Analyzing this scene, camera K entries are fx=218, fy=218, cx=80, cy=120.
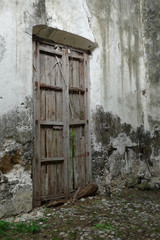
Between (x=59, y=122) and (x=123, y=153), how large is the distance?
1545 millimetres

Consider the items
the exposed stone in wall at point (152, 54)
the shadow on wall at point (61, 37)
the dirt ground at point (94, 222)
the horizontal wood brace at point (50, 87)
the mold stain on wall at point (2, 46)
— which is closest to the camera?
the dirt ground at point (94, 222)

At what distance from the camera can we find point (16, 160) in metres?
3.08

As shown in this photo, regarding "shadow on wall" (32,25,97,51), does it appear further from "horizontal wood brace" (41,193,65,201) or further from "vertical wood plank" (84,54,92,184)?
"horizontal wood brace" (41,193,65,201)

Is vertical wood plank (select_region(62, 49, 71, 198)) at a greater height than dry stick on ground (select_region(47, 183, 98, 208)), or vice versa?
vertical wood plank (select_region(62, 49, 71, 198))

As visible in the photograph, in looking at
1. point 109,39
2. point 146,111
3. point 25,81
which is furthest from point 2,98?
point 146,111

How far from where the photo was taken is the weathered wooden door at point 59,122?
137 inches

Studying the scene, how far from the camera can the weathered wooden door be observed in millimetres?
3469

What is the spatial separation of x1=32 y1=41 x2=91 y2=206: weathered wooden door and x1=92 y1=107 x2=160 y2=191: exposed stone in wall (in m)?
0.25

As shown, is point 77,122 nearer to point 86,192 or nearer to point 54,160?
point 54,160

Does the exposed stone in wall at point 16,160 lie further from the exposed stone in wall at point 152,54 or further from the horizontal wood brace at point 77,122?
the exposed stone in wall at point 152,54

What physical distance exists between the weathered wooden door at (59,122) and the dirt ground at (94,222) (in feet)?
1.30

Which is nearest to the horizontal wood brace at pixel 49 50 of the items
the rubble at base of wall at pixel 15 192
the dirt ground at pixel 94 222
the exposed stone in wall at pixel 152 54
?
the rubble at base of wall at pixel 15 192

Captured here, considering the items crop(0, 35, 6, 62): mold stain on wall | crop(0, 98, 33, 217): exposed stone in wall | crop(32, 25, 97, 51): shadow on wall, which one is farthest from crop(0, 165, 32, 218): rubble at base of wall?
crop(32, 25, 97, 51): shadow on wall

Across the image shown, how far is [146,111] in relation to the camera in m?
4.93
